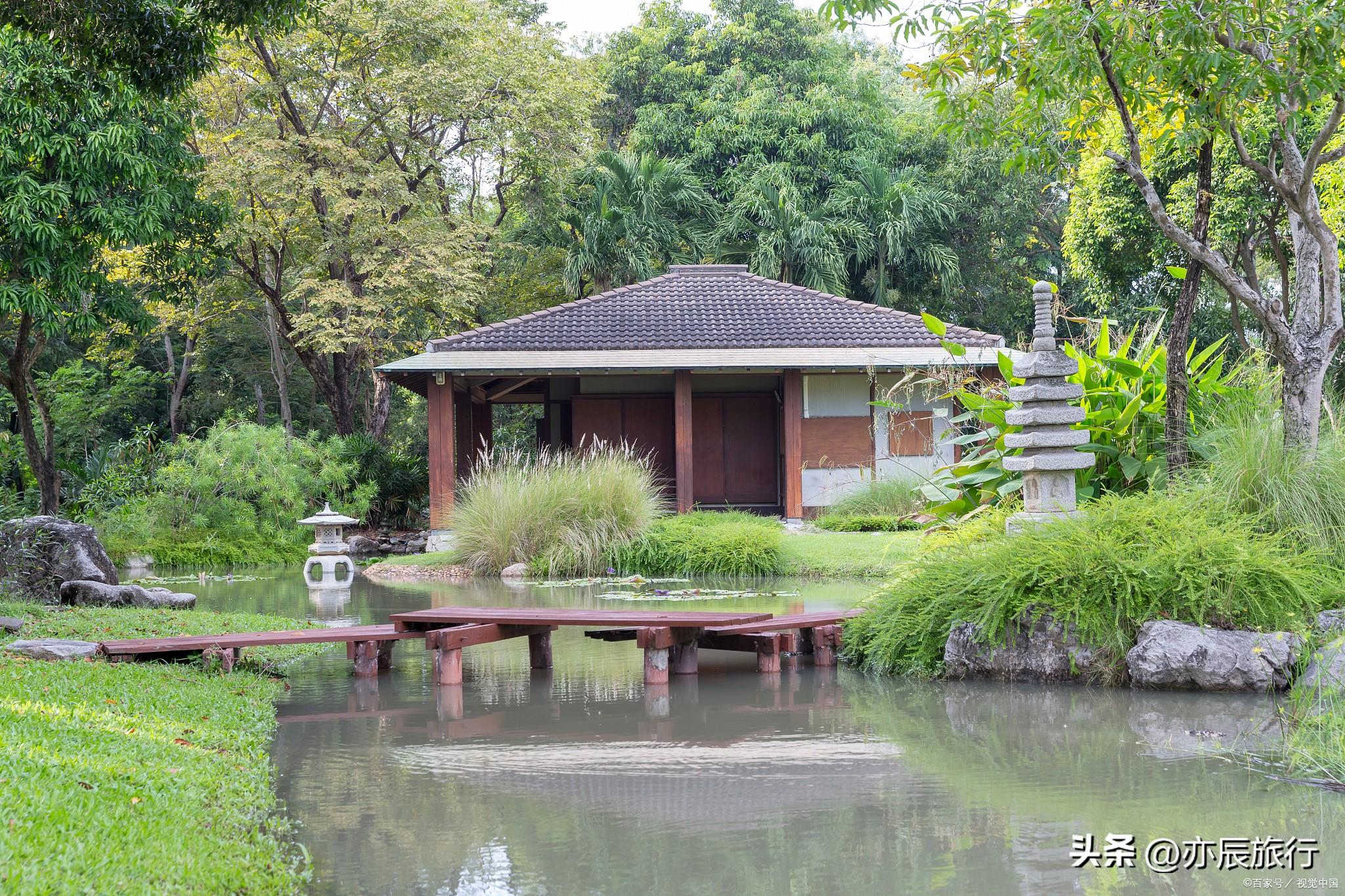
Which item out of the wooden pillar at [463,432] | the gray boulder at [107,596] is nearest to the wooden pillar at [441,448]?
the wooden pillar at [463,432]

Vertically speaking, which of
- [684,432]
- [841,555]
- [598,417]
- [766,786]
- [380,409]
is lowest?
[766,786]

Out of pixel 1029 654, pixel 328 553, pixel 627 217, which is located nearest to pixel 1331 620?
pixel 1029 654

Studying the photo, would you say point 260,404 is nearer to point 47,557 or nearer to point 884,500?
point 884,500

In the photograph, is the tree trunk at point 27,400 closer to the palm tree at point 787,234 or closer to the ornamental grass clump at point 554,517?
the ornamental grass clump at point 554,517

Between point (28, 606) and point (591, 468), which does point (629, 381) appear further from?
point (28, 606)

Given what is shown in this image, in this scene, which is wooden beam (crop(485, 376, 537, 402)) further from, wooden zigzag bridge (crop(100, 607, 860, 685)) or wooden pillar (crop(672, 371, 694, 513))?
wooden zigzag bridge (crop(100, 607, 860, 685))

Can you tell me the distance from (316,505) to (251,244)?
5.62m

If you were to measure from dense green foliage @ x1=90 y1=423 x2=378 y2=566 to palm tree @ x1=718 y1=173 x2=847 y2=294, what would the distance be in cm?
1008

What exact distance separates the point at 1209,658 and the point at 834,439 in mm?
11735

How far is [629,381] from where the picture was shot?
1972 cm

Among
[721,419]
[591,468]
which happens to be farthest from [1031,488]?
[721,419]

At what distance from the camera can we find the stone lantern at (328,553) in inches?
555

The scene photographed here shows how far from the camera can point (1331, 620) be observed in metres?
6.05

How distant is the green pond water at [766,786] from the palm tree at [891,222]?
18.3m
